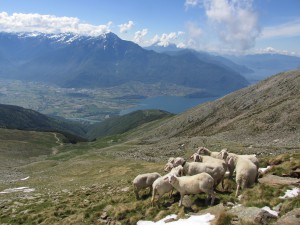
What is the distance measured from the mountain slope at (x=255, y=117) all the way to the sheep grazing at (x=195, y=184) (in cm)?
3950

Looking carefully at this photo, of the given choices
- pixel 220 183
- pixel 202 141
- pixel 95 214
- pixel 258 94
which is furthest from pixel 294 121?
pixel 95 214

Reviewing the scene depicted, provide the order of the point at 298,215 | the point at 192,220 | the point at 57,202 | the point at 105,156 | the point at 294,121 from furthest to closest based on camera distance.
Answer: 1. the point at 105,156
2. the point at 294,121
3. the point at 57,202
4. the point at 192,220
5. the point at 298,215

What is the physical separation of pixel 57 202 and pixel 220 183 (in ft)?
49.3

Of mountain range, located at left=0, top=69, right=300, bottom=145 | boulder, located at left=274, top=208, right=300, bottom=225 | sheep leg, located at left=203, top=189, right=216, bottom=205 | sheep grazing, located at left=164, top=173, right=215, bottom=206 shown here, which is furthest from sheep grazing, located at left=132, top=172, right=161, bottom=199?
mountain range, located at left=0, top=69, right=300, bottom=145

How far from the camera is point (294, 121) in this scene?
6350 centimetres

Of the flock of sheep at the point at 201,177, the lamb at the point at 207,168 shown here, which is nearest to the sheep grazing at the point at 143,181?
the flock of sheep at the point at 201,177

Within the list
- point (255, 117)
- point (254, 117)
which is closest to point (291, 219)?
point (255, 117)

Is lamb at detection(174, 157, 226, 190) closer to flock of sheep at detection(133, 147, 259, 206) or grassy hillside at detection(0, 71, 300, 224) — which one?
flock of sheep at detection(133, 147, 259, 206)

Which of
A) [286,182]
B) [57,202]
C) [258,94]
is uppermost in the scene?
[258,94]

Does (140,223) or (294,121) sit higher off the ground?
(294,121)

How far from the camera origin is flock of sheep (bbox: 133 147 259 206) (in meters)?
17.9

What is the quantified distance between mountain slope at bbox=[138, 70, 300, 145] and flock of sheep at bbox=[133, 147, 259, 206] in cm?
3530

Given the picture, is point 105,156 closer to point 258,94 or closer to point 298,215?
point 258,94

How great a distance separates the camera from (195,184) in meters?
18.0
